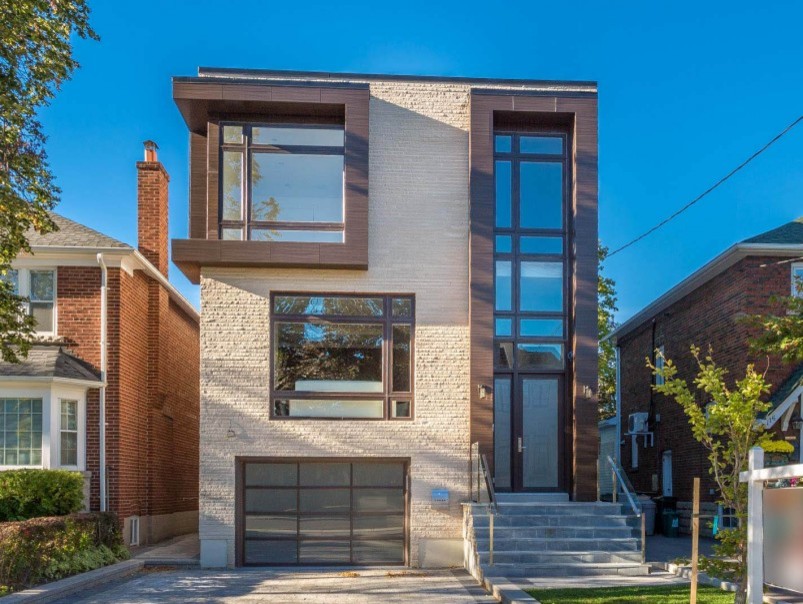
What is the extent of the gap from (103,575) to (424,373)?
244 inches

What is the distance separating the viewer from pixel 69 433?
52.9 feet

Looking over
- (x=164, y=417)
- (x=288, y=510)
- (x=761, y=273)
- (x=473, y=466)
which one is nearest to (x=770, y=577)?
(x=473, y=466)

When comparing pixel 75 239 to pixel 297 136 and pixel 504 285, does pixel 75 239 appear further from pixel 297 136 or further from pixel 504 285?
pixel 504 285

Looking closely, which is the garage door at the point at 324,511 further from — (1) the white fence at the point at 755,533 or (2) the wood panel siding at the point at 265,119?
(1) the white fence at the point at 755,533

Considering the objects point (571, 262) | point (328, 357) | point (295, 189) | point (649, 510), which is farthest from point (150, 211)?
point (649, 510)

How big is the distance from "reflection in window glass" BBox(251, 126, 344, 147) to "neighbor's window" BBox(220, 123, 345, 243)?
18mm

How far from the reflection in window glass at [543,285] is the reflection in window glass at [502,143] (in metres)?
2.17

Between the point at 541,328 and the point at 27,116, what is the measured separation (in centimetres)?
932

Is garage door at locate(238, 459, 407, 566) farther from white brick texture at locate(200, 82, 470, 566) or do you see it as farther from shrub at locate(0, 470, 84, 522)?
shrub at locate(0, 470, 84, 522)

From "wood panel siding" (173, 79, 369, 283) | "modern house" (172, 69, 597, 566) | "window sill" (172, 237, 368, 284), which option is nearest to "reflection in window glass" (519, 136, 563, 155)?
"modern house" (172, 69, 597, 566)

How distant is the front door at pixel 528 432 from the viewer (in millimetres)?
15562

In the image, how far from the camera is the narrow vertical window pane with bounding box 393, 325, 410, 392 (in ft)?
50.6

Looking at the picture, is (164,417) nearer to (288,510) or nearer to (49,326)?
(49,326)

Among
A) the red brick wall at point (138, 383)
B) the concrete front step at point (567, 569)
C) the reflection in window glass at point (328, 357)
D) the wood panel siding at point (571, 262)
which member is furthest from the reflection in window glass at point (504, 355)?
the red brick wall at point (138, 383)
